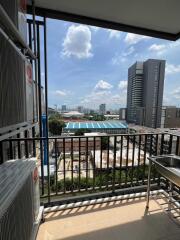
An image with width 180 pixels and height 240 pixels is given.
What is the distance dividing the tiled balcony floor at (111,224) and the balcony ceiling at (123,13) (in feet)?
7.90

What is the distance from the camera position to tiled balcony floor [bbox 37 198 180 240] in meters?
1.53

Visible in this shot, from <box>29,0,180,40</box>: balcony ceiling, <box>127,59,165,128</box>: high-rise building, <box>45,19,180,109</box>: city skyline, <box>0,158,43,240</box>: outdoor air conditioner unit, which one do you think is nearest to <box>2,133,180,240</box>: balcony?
<box>0,158,43,240</box>: outdoor air conditioner unit

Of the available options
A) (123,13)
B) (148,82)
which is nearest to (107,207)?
(123,13)

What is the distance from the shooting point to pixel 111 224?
5.54 ft

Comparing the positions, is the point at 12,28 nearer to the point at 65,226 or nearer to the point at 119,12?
the point at 119,12

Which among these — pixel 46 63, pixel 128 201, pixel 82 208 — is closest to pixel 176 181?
pixel 128 201

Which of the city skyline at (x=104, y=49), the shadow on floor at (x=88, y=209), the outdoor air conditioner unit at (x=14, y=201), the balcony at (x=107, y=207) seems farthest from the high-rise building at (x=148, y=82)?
the outdoor air conditioner unit at (x=14, y=201)

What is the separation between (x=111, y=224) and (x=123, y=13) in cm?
248

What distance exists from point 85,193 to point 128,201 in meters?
0.60

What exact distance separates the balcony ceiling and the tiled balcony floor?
2.41 m

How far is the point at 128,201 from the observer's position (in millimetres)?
2094

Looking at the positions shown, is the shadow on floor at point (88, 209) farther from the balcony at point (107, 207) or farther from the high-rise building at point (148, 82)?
the high-rise building at point (148, 82)

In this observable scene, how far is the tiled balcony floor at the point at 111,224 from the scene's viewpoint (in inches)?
60.4

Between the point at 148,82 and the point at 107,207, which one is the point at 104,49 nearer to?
the point at 148,82
